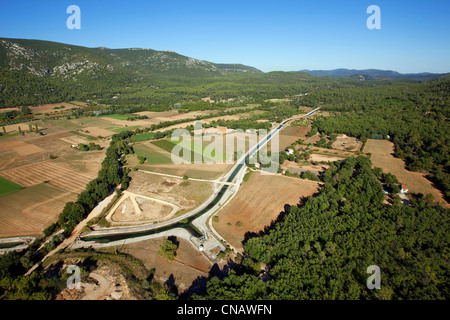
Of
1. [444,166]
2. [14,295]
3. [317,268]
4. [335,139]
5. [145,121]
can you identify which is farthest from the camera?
[145,121]

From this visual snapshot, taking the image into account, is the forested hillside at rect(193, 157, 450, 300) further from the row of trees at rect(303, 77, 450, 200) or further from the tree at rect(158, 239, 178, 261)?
the row of trees at rect(303, 77, 450, 200)

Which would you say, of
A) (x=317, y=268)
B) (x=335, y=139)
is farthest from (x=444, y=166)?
(x=317, y=268)

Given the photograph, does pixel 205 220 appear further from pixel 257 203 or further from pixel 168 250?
pixel 257 203

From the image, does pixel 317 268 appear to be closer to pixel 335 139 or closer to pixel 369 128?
pixel 335 139

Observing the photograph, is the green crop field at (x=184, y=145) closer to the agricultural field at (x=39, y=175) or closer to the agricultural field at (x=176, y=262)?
the agricultural field at (x=39, y=175)

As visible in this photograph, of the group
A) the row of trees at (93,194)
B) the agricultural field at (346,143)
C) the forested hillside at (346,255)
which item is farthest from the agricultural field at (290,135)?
the row of trees at (93,194)

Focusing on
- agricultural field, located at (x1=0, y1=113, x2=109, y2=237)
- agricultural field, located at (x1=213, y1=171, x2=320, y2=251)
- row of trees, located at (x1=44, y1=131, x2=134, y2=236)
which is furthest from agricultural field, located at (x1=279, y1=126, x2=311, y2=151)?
agricultural field, located at (x1=0, y1=113, x2=109, y2=237)

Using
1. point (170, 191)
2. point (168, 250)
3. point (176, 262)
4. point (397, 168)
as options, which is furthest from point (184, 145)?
point (397, 168)
